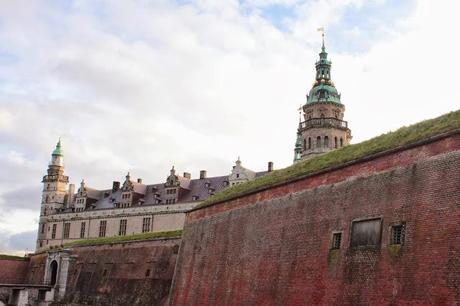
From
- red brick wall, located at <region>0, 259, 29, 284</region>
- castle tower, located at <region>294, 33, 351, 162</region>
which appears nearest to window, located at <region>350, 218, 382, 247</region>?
castle tower, located at <region>294, 33, 351, 162</region>

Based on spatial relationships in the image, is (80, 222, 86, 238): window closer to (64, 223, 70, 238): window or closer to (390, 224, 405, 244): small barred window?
(64, 223, 70, 238): window

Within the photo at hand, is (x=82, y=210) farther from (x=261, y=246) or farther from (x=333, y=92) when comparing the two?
(x=261, y=246)

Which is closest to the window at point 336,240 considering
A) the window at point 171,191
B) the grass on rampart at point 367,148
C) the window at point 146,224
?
the grass on rampart at point 367,148

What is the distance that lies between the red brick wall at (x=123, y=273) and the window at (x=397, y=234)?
21.9m

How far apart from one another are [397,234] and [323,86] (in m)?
50.0

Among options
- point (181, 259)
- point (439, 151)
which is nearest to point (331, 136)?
point (181, 259)

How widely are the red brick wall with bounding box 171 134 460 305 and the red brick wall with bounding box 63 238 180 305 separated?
30.9 ft

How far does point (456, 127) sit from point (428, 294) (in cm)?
479

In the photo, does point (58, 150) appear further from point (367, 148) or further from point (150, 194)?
point (367, 148)

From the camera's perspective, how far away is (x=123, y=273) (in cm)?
4112

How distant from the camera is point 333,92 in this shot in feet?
212

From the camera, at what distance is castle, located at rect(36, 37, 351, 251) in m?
62.8

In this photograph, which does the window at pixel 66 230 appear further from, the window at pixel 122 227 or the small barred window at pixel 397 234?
the small barred window at pixel 397 234

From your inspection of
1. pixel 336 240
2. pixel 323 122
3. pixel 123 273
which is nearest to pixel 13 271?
pixel 123 273
